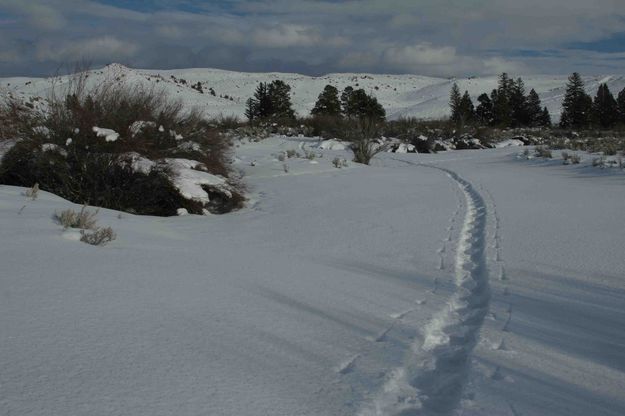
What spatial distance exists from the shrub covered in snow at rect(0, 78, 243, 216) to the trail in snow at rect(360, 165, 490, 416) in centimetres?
466

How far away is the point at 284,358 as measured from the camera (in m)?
2.99

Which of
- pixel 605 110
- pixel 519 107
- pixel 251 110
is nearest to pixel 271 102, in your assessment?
pixel 251 110

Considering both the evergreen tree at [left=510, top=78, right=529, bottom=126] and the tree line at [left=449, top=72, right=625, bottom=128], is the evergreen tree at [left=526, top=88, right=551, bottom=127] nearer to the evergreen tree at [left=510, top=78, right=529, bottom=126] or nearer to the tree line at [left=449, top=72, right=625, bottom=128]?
the tree line at [left=449, top=72, right=625, bottom=128]

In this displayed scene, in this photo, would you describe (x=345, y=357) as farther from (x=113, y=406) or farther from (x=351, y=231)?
(x=351, y=231)

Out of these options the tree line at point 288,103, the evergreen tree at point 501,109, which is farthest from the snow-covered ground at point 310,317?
the evergreen tree at point 501,109

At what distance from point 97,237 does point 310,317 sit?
2.43 metres

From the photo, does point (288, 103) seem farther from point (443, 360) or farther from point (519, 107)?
point (443, 360)

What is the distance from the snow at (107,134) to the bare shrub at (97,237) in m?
3.26

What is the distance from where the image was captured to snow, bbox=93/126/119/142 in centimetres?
822

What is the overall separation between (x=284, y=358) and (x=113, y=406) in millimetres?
972

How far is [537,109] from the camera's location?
2429 inches

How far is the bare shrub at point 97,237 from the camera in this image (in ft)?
16.6

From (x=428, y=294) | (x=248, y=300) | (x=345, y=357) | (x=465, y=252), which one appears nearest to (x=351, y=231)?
(x=465, y=252)

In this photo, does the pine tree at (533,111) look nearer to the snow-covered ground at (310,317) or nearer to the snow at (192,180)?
the snow-covered ground at (310,317)
